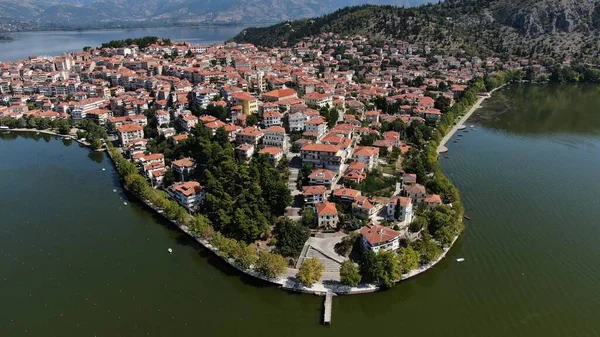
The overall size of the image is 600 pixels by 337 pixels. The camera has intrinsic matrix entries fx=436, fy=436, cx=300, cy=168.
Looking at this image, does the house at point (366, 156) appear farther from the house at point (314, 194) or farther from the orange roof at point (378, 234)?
the orange roof at point (378, 234)

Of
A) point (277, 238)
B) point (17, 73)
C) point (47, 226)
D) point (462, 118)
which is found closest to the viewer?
point (277, 238)

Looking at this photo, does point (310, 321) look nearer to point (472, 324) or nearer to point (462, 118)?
point (472, 324)

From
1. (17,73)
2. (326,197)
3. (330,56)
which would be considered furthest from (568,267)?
(17,73)

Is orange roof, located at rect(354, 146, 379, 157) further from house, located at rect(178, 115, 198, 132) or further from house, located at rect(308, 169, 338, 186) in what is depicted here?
house, located at rect(178, 115, 198, 132)

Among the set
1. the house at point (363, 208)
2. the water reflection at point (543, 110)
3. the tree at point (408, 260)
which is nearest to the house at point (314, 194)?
the house at point (363, 208)

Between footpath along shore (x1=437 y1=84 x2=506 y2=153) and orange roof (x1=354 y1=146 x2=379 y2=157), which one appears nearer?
orange roof (x1=354 y1=146 x2=379 y2=157)

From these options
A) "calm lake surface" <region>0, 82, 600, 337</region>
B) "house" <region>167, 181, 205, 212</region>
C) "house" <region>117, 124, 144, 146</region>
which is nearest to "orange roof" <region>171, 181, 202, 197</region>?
"house" <region>167, 181, 205, 212</region>
